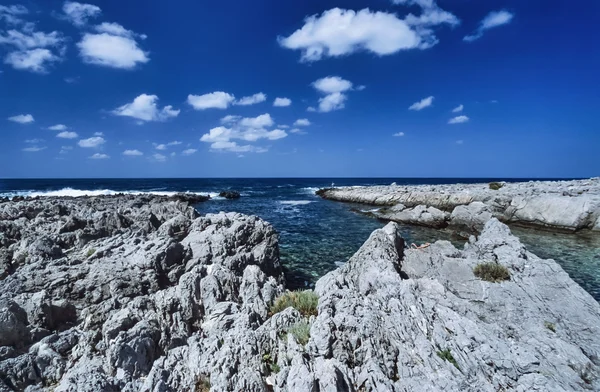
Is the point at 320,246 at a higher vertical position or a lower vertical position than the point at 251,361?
lower

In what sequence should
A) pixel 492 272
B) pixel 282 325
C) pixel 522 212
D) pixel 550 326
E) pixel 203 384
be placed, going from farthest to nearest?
pixel 522 212, pixel 492 272, pixel 550 326, pixel 282 325, pixel 203 384

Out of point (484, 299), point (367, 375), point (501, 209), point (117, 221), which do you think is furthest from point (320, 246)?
point (501, 209)

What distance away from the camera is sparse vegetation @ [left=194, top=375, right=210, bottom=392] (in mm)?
6653

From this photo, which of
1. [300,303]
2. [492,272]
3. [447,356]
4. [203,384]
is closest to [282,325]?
[300,303]

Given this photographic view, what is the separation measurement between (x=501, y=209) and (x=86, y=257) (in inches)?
1765

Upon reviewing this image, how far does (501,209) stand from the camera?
40.7 meters

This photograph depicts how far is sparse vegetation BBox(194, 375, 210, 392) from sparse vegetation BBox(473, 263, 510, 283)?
9.77 meters

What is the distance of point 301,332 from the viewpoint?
25.0 feet

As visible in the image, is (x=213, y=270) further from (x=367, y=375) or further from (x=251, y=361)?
(x=367, y=375)

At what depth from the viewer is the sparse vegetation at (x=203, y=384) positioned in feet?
21.8

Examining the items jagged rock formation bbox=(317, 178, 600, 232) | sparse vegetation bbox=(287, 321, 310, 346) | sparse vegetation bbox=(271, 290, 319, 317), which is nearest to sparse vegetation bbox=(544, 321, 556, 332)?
sparse vegetation bbox=(271, 290, 319, 317)

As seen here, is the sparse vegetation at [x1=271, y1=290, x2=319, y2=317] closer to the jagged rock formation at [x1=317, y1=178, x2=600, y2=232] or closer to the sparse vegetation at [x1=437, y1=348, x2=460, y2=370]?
the sparse vegetation at [x1=437, y1=348, x2=460, y2=370]

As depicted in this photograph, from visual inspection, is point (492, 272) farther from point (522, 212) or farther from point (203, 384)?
point (522, 212)

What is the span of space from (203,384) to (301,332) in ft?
7.94
